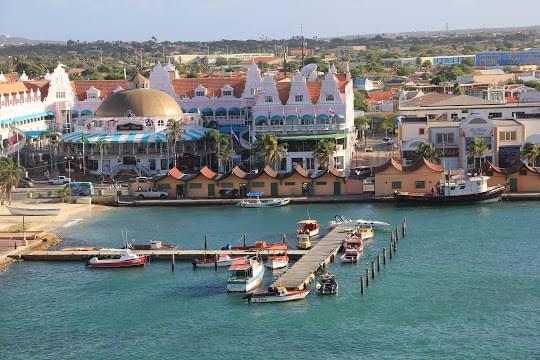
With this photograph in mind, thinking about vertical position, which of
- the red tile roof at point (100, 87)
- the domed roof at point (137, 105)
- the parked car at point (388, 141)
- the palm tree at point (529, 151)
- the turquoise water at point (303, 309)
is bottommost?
the turquoise water at point (303, 309)

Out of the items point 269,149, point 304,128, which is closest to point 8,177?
point 269,149

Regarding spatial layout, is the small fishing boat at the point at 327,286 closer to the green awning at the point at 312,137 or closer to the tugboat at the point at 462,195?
the tugboat at the point at 462,195

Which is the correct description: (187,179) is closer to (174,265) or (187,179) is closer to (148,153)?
(148,153)

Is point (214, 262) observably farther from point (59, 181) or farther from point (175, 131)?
point (59, 181)

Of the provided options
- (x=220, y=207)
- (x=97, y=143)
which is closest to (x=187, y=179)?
(x=220, y=207)

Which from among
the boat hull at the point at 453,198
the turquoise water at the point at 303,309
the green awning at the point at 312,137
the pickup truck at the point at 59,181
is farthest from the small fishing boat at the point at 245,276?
the pickup truck at the point at 59,181

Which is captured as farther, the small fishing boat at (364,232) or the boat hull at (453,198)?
the boat hull at (453,198)

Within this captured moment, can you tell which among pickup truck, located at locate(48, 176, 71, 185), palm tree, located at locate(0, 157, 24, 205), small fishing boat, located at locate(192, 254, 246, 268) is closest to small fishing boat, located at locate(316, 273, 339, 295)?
small fishing boat, located at locate(192, 254, 246, 268)
